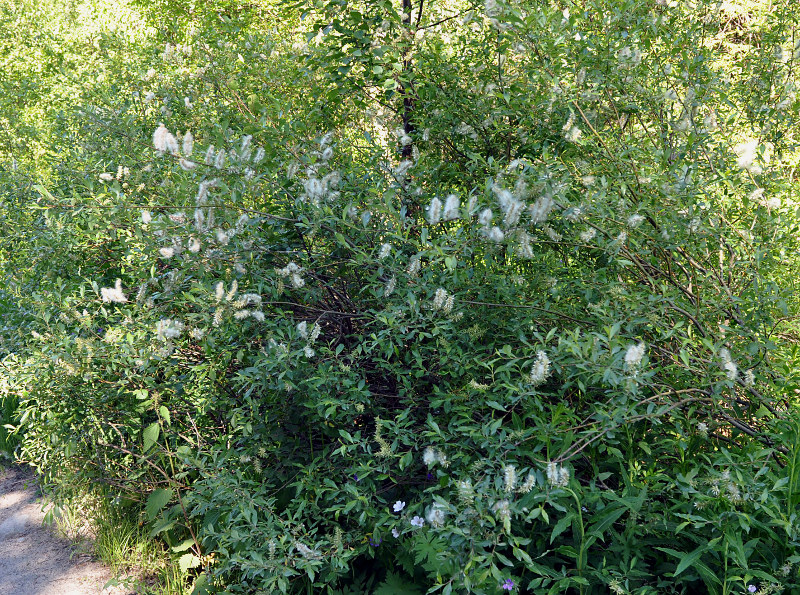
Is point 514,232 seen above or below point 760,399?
above

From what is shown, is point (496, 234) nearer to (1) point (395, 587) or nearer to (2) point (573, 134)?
(2) point (573, 134)

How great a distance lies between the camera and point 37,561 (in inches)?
142

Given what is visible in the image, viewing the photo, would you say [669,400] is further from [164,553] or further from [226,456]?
[164,553]

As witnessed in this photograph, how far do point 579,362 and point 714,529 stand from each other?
66cm

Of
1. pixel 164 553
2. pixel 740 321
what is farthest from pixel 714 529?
pixel 164 553

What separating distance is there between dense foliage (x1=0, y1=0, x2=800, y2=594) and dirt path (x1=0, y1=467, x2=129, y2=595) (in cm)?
33

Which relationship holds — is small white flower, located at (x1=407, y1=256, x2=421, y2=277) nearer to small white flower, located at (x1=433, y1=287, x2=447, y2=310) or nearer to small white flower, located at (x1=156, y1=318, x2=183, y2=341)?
small white flower, located at (x1=433, y1=287, x2=447, y2=310)

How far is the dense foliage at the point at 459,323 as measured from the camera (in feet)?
7.39

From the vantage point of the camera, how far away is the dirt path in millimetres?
3359

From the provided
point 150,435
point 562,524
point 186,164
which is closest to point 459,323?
point 562,524

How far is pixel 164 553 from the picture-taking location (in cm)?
341

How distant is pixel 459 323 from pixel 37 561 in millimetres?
2562

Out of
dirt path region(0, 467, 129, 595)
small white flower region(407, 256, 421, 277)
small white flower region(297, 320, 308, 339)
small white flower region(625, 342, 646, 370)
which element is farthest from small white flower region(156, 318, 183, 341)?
small white flower region(625, 342, 646, 370)

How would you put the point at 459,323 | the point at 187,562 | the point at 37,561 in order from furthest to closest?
the point at 37,561 → the point at 187,562 → the point at 459,323
